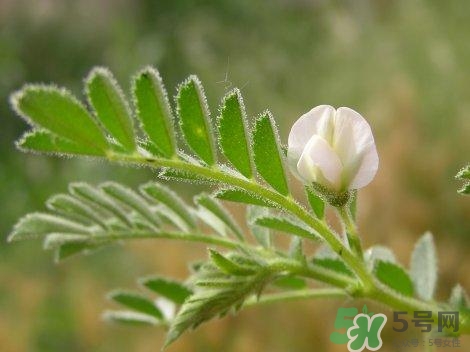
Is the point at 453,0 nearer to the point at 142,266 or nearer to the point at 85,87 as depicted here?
the point at 142,266

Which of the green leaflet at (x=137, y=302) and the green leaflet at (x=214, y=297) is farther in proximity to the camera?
the green leaflet at (x=137, y=302)

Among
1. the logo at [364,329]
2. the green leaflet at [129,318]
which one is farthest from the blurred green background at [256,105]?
the logo at [364,329]

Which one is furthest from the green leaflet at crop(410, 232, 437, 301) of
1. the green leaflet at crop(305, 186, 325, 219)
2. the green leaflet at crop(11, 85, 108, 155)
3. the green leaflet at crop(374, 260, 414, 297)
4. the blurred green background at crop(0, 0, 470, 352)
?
the blurred green background at crop(0, 0, 470, 352)

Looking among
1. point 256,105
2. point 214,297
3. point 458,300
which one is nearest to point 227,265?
point 214,297

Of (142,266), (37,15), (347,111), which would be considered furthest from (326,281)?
(37,15)

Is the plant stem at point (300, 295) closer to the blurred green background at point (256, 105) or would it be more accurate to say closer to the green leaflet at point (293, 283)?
the green leaflet at point (293, 283)

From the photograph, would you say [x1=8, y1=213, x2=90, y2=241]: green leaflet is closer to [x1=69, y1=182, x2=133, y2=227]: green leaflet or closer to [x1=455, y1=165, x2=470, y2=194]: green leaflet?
[x1=69, y1=182, x2=133, y2=227]: green leaflet

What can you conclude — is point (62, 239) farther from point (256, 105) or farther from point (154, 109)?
point (256, 105)
